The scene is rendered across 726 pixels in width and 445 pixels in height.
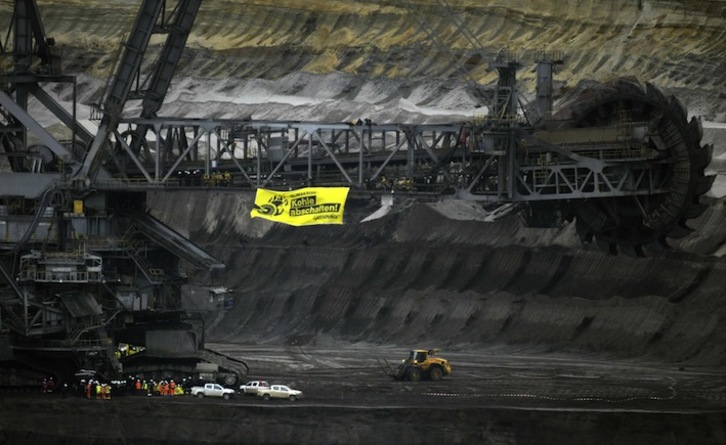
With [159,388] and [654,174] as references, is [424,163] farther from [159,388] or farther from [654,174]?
[159,388]

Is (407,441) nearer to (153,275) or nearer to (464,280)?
(153,275)

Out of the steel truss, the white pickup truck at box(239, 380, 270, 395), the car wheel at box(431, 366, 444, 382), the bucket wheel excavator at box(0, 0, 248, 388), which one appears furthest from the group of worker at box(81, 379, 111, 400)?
the car wheel at box(431, 366, 444, 382)

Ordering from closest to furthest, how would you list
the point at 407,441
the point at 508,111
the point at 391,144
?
1. the point at 407,441
2. the point at 508,111
3. the point at 391,144

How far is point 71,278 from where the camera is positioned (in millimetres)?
67938

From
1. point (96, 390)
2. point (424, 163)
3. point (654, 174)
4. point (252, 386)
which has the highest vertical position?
point (424, 163)

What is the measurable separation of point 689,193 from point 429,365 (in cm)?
1099

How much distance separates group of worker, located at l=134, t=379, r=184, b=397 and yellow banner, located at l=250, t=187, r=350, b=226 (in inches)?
259

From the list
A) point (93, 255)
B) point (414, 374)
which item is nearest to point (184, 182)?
point (93, 255)

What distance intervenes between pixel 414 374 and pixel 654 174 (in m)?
10.8

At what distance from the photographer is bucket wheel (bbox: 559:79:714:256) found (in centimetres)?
6500

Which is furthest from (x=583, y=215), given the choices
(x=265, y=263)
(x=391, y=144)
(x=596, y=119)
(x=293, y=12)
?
(x=293, y=12)

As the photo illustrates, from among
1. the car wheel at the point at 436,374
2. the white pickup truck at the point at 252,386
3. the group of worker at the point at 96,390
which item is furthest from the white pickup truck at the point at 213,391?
the car wheel at the point at 436,374

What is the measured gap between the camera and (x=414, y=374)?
2721 inches

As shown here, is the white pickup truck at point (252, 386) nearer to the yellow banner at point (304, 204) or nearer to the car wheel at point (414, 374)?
the car wheel at point (414, 374)
